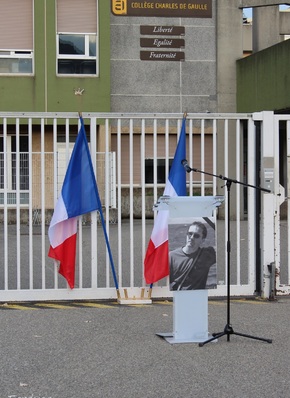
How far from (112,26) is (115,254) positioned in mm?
13912

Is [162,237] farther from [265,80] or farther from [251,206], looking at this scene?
[265,80]

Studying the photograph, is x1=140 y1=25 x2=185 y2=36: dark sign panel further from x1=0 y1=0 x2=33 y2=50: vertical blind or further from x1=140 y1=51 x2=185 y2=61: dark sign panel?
x1=0 y1=0 x2=33 y2=50: vertical blind

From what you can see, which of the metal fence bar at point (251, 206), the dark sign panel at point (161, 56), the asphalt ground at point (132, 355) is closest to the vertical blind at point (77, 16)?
the dark sign panel at point (161, 56)

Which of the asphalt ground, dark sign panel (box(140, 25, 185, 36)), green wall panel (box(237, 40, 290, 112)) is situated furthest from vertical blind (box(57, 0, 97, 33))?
the asphalt ground

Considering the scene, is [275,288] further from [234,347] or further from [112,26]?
[112,26]

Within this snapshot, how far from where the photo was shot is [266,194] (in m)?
10.6

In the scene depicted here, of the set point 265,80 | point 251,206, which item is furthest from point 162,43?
point 251,206

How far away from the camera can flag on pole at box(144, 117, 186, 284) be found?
33.0 feet

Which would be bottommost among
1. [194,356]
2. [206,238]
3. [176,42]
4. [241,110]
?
[194,356]

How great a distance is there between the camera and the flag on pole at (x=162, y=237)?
10.1 metres

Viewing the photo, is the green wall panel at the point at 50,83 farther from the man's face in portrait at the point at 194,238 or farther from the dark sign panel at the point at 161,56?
the man's face in portrait at the point at 194,238

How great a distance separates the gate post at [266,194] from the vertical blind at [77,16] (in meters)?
17.4

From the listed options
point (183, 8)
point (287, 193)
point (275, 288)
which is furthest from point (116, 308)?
point (183, 8)

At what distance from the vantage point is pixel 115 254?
1550 centimetres
